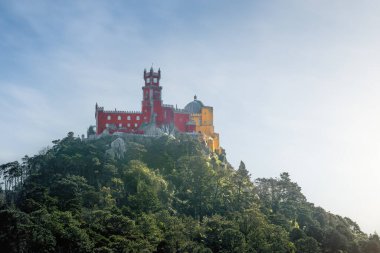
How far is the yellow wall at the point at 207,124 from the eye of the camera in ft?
387

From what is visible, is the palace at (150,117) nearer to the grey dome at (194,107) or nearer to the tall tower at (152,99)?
the tall tower at (152,99)

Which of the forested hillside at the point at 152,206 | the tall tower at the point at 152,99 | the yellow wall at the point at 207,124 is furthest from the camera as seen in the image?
the yellow wall at the point at 207,124


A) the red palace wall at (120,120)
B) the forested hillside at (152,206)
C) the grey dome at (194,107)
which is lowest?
the forested hillside at (152,206)

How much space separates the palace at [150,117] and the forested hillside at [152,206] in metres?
3.81

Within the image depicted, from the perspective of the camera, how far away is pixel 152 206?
85.1 meters

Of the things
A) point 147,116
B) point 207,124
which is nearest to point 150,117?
point 147,116

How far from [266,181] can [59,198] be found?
45.2 m

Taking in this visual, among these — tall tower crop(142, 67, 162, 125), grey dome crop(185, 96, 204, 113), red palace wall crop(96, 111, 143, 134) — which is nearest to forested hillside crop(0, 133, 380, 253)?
red palace wall crop(96, 111, 143, 134)

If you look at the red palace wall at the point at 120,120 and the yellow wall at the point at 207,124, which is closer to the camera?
the red palace wall at the point at 120,120

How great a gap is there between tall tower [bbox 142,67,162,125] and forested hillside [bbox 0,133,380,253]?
5673mm

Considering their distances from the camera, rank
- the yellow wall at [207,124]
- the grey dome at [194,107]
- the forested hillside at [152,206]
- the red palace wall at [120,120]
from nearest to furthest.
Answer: the forested hillside at [152,206] → the red palace wall at [120,120] → the yellow wall at [207,124] → the grey dome at [194,107]

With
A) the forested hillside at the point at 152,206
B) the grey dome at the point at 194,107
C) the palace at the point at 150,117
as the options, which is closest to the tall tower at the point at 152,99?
the palace at the point at 150,117

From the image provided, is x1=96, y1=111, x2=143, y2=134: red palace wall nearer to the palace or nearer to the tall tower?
the palace

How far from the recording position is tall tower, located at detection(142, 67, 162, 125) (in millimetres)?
111750
